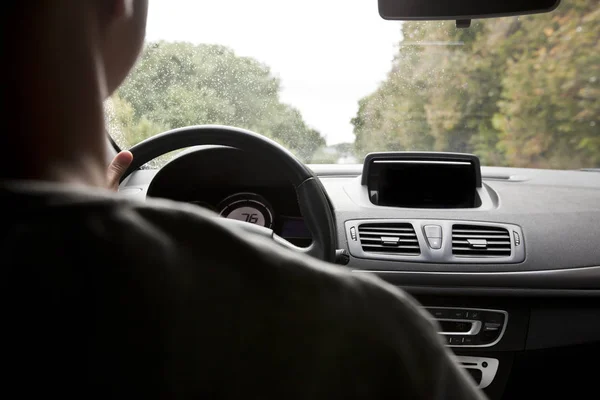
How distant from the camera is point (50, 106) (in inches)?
22.9

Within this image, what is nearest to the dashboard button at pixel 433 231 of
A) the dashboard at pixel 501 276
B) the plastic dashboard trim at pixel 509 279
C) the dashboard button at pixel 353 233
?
the dashboard at pixel 501 276

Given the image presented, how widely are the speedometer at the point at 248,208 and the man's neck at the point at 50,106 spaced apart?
207 centimetres

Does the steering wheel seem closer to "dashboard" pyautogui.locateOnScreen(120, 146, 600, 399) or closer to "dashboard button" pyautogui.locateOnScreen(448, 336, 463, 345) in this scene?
"dashboard" pyautogui.locateOnScreen(120, 146, 600, 399)

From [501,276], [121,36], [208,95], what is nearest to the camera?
[121,36]

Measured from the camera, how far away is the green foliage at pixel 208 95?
3627 mm

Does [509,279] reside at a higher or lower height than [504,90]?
lower

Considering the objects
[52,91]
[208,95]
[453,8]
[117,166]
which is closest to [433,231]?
[453,8]

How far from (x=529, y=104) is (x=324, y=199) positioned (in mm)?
3924

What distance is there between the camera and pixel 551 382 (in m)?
3.10

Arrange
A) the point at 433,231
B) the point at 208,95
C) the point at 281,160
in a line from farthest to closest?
1. the point at 208,95
2. the point at 433,231
3. the point at 281,160

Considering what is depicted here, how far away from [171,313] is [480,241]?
2.64 m

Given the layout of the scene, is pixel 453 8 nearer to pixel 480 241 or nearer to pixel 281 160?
pixel 281 160

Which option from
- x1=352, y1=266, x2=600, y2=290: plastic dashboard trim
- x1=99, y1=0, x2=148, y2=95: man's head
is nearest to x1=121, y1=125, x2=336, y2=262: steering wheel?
x1=352, y1=266, x2=600, y2=290: plastic dashboard trim

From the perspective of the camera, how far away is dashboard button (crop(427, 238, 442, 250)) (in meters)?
2.98
